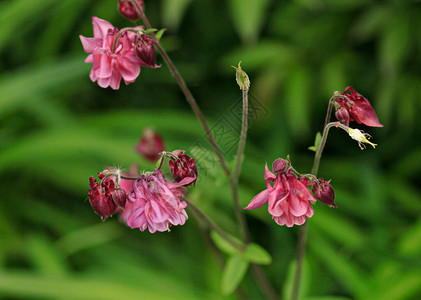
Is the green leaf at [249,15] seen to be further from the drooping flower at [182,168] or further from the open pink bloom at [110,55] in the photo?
the drooping flower at [182,168]

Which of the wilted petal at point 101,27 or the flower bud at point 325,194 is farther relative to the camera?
the wilted petal at point 101,27

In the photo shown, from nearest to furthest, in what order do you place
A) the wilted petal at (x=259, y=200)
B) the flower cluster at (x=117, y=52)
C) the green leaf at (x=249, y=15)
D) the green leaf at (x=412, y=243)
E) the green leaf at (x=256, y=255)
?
the wilted petal at (x=259, y=200) < the flower cluster at (x=117, y=52) < the green leaf at (x=256, y=255) < the green leaf at (x=412, y=243) < the green leaf at (x=249, y=15)

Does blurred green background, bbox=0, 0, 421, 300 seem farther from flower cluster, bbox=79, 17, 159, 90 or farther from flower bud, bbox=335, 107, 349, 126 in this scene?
flower bud, bbox=335, 107, 349, 126

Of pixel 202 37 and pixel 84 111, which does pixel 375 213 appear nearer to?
pixel 202 37

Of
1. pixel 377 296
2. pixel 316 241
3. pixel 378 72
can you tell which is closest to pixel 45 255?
pixel 316 241

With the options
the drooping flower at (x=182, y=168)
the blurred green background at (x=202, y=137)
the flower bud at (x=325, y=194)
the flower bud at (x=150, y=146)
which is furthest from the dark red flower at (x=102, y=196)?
the blurred green background at (x=202, y=137)

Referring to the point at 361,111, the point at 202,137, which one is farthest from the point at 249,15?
the point at 361,111
